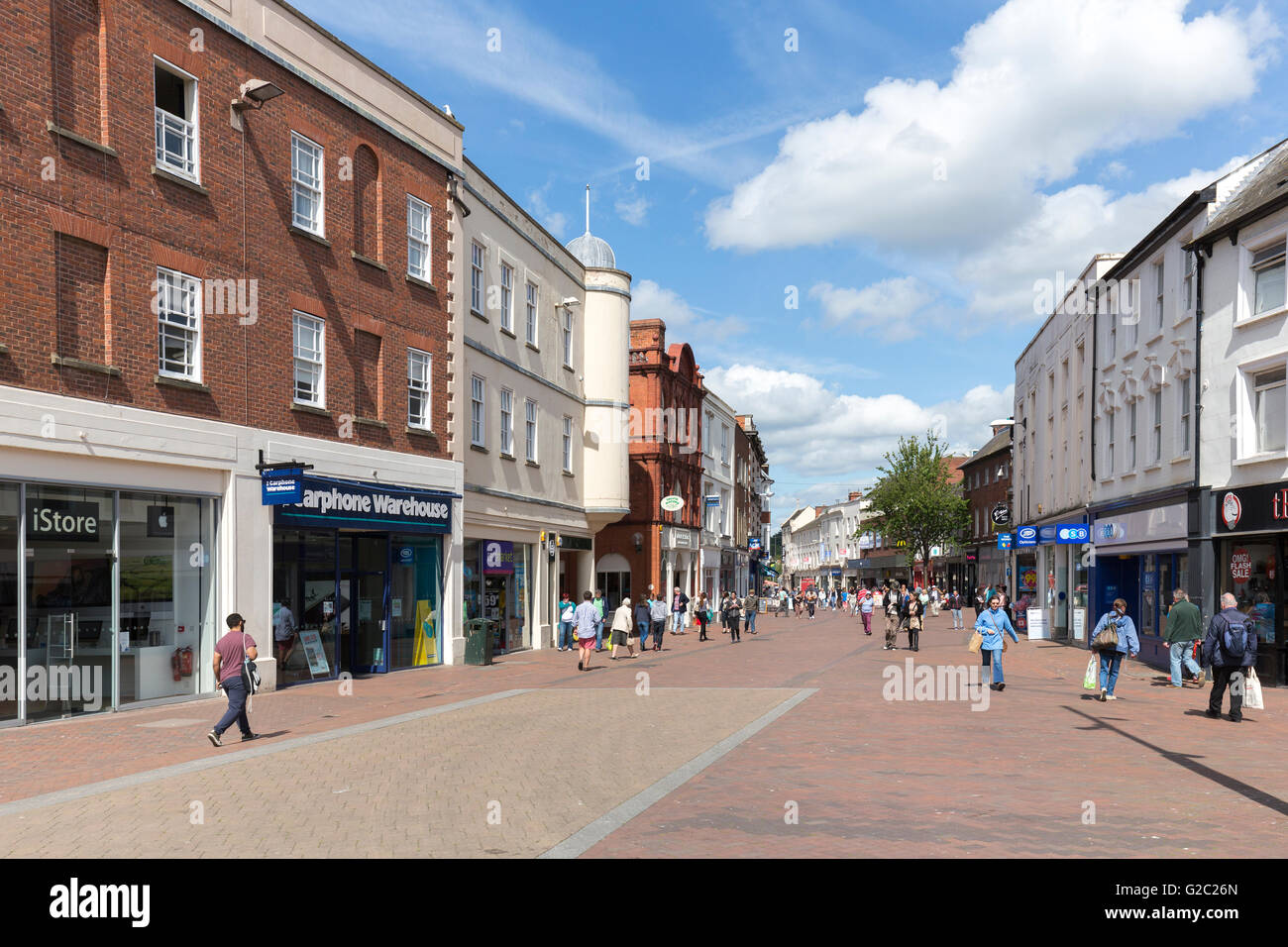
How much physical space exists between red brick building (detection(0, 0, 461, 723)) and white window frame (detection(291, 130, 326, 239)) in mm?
55

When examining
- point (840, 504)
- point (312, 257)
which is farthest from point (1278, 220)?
point (840, 504)

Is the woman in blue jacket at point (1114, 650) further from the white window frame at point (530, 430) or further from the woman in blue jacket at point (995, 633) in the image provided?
the white window frame at point (530, 430)

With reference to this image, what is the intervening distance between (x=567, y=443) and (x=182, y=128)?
1806cm

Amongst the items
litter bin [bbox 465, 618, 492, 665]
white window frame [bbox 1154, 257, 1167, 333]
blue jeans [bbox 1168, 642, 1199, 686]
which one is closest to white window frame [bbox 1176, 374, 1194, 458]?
white window frame [bbox 1154, 257, 1167, 333]

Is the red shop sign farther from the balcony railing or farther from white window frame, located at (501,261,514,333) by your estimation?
the balcony railing

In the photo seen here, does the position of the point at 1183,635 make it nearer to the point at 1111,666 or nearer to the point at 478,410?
the point at 1111,666

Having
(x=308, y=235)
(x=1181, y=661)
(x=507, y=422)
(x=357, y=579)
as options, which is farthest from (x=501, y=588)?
(x=1181, y=661)

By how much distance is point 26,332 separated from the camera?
13.6 m

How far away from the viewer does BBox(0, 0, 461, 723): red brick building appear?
1387 cm

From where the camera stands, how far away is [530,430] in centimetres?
2983

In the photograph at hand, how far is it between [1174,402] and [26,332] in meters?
22.7

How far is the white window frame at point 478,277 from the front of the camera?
25531mm

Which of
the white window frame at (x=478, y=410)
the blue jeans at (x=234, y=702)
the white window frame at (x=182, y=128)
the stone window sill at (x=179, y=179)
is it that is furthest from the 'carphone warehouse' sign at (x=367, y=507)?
the blue jeans at (x=234, y=702)
